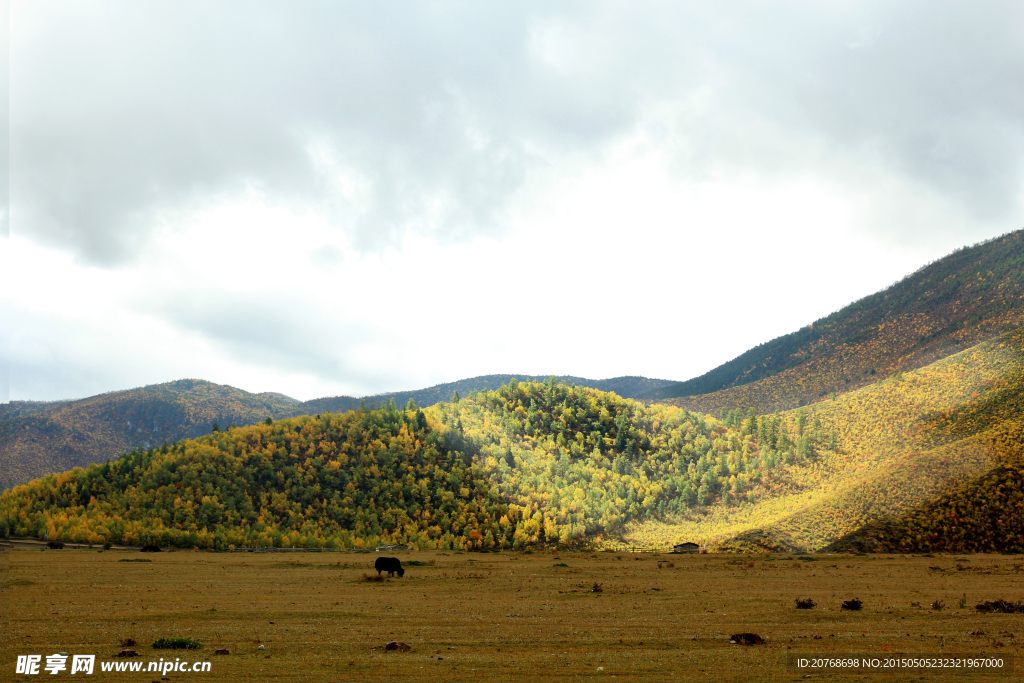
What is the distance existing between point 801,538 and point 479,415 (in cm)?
7989

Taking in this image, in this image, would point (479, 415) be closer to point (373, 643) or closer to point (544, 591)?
point (544, 591)

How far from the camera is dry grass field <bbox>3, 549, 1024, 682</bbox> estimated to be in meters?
17.6

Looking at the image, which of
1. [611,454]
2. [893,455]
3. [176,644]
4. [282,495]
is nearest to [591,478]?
[611,454]

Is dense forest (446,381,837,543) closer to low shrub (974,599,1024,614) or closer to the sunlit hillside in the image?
the sunlit hillside

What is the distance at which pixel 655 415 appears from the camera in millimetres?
154625

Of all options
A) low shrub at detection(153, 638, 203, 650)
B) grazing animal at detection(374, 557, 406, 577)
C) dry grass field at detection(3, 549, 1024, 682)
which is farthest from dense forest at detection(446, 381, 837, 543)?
low shrub at detection(153, 638, 203, 650)

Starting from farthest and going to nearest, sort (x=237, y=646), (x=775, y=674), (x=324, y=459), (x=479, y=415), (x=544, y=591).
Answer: (x=479, y=415) → (x=324, y=459) → (x=544, y=591) → (x=237, y=646) → (x=775, y=674)

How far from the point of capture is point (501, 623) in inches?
997

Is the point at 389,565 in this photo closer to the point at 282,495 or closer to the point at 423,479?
the point at 423,479

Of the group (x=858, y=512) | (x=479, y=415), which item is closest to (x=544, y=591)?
(x=858, y=512)

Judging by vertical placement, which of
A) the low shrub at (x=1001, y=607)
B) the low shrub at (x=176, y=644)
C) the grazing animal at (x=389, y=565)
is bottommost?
the grazing animal at (x=389, y=565)

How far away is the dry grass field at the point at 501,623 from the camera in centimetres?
1759

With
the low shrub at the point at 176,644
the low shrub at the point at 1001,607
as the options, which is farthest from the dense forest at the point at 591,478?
the low shrub at the point at 176,644

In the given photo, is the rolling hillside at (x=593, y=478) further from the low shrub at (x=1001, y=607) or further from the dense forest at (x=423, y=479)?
the low shrub at (x=1001, y=607)
